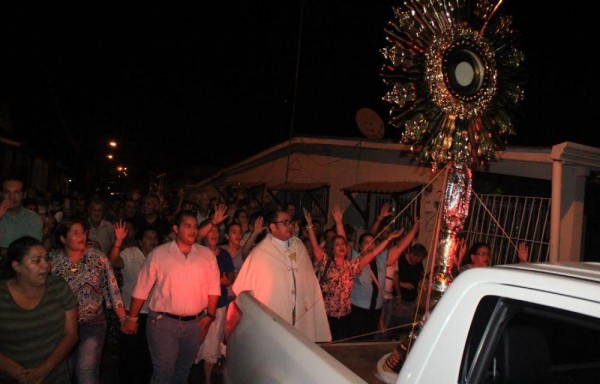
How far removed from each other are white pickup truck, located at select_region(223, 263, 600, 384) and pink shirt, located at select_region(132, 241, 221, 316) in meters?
2.72

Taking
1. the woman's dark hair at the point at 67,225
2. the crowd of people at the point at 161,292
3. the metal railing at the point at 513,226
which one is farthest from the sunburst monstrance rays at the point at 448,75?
the metal railing at the point at 513,226

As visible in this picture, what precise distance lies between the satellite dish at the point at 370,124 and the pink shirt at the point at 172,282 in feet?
29.0

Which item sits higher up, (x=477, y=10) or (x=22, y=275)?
(x=477, y=10)

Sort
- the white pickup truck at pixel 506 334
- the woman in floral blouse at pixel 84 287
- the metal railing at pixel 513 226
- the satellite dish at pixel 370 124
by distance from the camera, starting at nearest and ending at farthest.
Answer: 1. the white pickup truck at pixel 506 334
2. the woman in floral blouse at pixel 84 287
3. the metal railing at pixel 513 226
4. the satellite dish at pixel 370 124

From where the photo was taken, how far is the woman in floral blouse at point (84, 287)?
468cm

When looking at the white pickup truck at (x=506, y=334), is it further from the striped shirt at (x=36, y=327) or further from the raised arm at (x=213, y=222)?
the raised arm at (x=213, y=222)

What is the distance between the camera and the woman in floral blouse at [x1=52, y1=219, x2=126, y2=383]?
4.68 metres

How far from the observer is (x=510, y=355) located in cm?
187

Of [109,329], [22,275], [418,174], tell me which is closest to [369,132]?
[418,174]

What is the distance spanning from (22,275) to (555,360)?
137 inches

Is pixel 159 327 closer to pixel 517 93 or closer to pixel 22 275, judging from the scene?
pixel 22 275

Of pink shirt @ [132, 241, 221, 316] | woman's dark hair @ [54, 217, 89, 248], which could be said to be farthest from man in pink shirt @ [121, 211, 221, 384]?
woman's dark hair @ [54, 217, 89, 248]

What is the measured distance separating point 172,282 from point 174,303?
21 centimetres

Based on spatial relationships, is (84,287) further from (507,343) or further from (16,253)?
(507,343)
